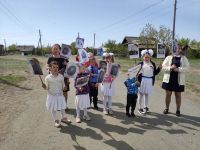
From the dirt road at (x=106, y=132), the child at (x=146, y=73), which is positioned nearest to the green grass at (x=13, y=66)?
the dirt road at (x=106, y=132)

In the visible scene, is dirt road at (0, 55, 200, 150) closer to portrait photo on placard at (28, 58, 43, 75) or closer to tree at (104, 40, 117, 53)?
portrait photo on placard at (28, 58, 43, 75)

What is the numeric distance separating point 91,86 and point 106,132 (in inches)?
95.2

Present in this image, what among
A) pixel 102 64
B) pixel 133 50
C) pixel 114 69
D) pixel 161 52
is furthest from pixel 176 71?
pixel 102 64

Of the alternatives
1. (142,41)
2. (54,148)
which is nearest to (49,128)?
(54,148)

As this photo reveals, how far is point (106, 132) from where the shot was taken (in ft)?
A: 21.7

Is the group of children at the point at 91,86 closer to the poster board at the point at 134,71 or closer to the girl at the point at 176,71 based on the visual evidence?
the poster board at the point at 134,71

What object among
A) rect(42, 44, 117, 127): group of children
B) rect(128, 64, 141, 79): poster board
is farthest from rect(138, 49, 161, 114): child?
rect(42, 44, 117, 127): group of children

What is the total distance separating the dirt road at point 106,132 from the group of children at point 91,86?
13.7 inches

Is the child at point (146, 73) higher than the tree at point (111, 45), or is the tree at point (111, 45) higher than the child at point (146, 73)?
the tree at point (111, 45)

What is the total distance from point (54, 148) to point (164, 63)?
4298mm

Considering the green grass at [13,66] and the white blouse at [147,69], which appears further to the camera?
the green grass at [13,66]

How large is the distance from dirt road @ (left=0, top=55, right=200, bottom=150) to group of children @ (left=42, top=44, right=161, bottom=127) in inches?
13.7

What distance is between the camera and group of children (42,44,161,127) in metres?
6.94

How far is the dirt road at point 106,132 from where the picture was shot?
5.79m
